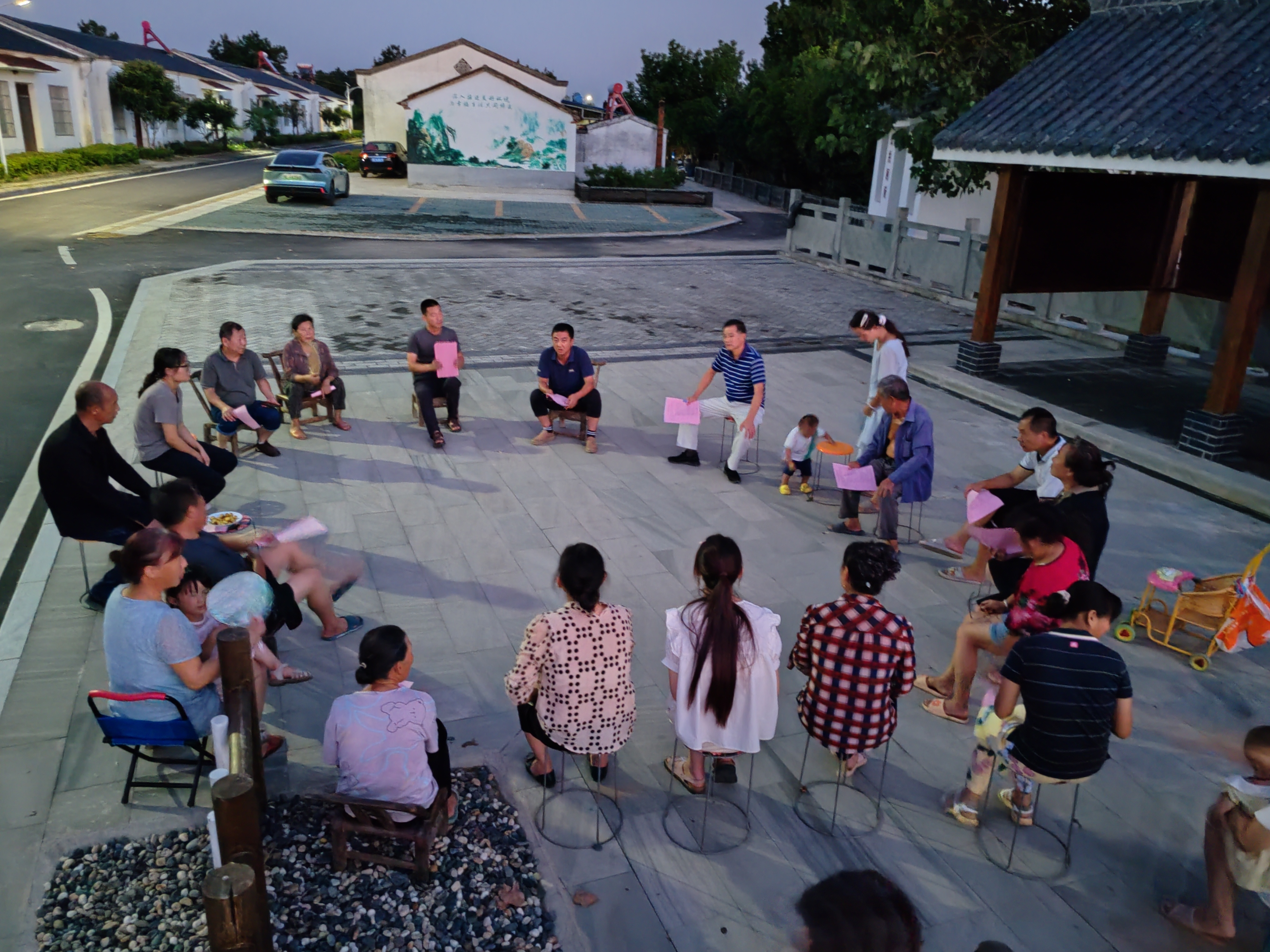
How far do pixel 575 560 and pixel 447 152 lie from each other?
37.7m

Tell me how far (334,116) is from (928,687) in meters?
101

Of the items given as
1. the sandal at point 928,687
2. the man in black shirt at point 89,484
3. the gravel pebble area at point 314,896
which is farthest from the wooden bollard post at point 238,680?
the sandal at point 928,687

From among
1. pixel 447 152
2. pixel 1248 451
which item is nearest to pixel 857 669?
pixel 1248 451

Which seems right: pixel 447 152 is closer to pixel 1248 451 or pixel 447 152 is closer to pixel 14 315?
pixel 14 315

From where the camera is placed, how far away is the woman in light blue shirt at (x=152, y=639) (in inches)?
162

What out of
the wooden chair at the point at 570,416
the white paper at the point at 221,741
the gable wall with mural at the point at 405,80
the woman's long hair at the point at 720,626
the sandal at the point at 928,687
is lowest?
the sandal at the point at 928,687

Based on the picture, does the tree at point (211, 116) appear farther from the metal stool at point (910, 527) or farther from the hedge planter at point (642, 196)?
the metal stool at point (910, 527)

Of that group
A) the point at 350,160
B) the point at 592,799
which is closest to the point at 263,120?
the point at 350,160

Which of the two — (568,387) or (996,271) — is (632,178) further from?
(568,387)

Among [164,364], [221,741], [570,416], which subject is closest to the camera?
[221,741]

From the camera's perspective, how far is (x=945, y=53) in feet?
51.1

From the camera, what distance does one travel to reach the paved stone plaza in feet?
13.3

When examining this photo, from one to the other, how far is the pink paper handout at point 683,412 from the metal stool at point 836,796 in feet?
13.9

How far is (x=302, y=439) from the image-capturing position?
30.4 ft
